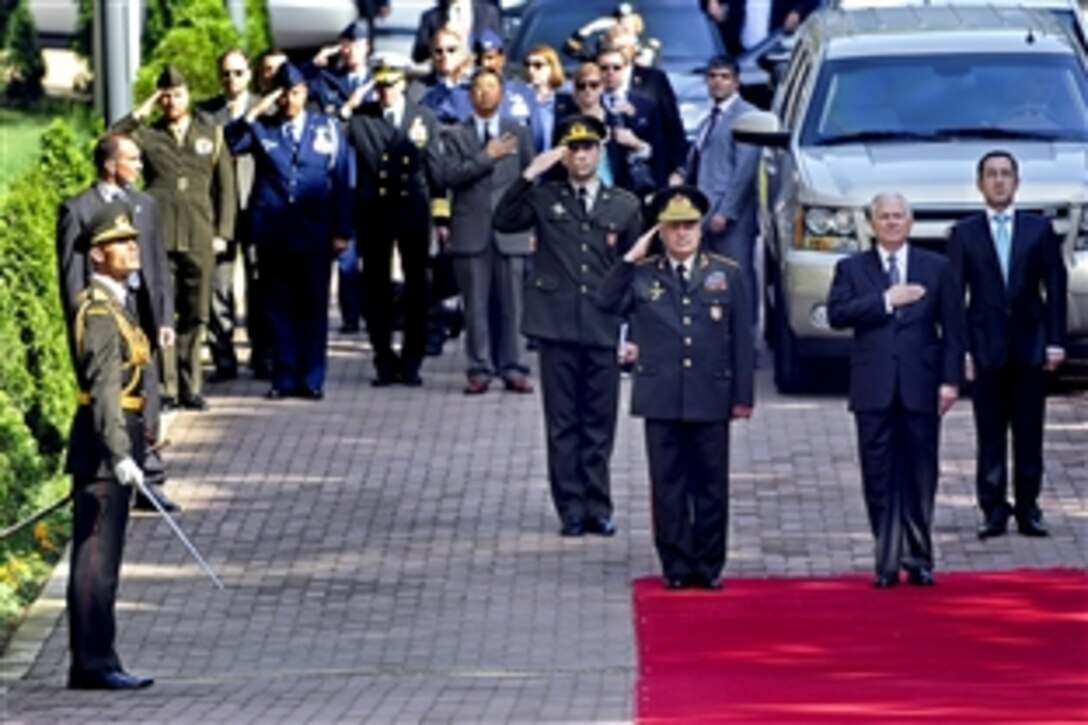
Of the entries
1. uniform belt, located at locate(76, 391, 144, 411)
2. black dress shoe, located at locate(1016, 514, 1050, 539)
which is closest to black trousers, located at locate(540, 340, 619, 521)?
black dress shoe, located at locate(1016, 514, 1050, 539)

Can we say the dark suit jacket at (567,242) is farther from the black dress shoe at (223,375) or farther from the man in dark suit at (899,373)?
the black dress shoe at (223,375)

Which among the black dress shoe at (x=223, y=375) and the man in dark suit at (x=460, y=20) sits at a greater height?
the man in dark suit at (x=460, y=20)

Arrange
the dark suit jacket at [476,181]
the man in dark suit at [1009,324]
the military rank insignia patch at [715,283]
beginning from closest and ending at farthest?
the military rank insignia patch at [715,283] < the man in dark suit at [1009,324] < the dark suit jacket at [476,181]

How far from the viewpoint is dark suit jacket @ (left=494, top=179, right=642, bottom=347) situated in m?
17.5

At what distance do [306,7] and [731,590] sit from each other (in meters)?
19.3

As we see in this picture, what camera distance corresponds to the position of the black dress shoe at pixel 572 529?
17.5 meters

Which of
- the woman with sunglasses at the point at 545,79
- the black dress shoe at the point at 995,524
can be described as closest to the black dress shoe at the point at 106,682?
the black dress shoe at the point at 995,524

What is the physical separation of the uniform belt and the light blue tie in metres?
4.60

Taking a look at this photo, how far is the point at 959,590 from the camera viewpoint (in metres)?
16.0

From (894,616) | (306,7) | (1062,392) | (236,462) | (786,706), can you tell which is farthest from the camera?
(306,7)

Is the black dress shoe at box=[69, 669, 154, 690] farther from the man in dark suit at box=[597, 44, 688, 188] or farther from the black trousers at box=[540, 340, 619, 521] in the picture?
the man in dark suit at box=[597, 44, 688, 188]

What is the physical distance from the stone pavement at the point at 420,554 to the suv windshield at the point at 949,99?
5.42 feet

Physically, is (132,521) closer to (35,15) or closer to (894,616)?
(894,616)

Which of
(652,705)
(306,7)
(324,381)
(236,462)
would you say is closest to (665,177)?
(324,381)
